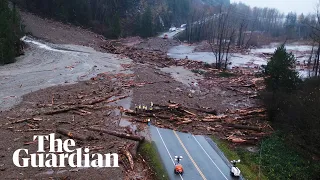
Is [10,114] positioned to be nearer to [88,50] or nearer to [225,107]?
[225,107]

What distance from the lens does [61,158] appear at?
66.2ft

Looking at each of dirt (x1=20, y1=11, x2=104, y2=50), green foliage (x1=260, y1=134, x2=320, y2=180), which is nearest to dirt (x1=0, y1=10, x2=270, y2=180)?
green foliage (x1=260, y1=134, x2=320, y2=180)

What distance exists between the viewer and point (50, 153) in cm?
2078

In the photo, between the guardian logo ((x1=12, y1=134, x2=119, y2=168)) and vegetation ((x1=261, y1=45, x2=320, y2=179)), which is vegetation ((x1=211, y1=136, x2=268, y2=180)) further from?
the guardian logo ((x1=12, y1=134, x2=119, y2=168))

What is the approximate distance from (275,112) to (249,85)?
15474mm

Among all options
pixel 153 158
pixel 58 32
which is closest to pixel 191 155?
pixel 153 158

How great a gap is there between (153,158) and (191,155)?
9.16ft

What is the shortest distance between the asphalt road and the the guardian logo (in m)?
3.99

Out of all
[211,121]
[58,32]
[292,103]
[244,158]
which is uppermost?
[58,32]

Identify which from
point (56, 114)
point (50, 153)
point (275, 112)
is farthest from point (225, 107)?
point (50, 153)

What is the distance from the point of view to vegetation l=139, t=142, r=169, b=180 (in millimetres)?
19844

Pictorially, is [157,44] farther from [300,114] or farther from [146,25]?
[300,114]

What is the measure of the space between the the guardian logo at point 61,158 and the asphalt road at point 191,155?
3994mm

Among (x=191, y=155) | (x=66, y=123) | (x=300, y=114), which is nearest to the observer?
(x=191, y=155)
